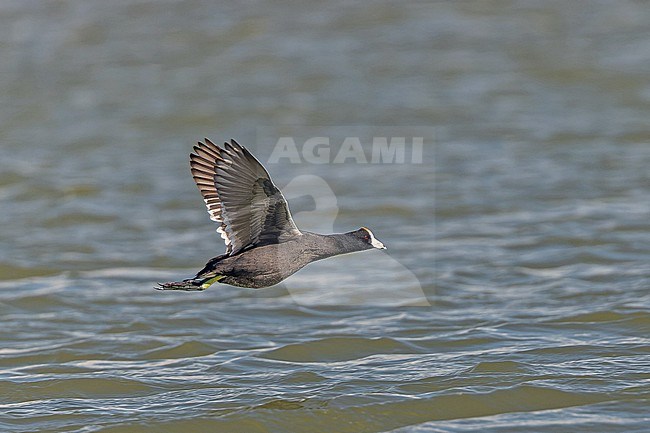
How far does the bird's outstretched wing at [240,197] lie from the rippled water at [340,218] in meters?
1.54

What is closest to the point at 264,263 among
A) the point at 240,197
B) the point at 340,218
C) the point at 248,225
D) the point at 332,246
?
the point at 248,225

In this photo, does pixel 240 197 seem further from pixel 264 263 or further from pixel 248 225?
pixel 264 263

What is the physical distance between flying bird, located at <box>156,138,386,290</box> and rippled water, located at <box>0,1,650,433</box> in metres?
1.49

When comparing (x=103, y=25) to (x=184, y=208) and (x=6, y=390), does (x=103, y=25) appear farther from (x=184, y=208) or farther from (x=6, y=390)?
(x=6, y=390)

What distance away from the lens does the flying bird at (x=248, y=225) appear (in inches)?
270

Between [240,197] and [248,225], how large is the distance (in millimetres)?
212

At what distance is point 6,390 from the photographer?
8766 mm

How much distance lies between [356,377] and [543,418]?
4.85 ft

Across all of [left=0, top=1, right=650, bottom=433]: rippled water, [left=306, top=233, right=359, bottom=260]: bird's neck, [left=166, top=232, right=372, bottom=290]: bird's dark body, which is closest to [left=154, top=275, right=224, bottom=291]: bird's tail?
[left=166, top=232, right=372, bottom=290]: bird's dark body

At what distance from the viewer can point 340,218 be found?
42.4 ft

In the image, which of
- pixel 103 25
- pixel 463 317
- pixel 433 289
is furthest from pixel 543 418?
pixel 103 25

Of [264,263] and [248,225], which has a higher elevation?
[248,225]

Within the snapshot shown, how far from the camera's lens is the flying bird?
6852mm

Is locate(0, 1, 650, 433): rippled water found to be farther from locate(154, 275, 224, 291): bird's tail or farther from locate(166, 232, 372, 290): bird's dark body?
locate(154, 275, 224, 291): bird's tail
